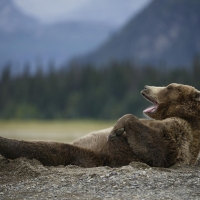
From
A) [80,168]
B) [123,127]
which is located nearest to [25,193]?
[80,168]

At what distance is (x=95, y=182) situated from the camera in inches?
271

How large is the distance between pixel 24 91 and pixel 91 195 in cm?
7215

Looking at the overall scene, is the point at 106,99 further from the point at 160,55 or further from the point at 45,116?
the point at 160,55

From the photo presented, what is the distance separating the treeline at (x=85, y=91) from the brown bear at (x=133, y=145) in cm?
5686

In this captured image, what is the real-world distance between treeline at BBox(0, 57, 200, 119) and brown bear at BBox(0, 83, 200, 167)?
56.9 metres

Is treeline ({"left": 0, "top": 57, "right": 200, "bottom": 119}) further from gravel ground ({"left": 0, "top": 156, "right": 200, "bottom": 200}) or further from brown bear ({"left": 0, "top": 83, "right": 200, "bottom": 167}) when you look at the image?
gravel ground ({"left": 0, "top": 156, "right": 200, "bottom": 200})

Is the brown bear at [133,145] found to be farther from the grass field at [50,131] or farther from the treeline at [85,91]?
the treeline at [85,91]

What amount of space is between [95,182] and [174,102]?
8.34ft

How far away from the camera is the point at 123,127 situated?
8.02 metres

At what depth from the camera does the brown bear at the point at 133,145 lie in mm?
7852

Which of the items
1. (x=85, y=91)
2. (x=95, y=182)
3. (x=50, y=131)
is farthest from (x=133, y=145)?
(x=85, y=91)

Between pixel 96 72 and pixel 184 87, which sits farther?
pixel 96 72

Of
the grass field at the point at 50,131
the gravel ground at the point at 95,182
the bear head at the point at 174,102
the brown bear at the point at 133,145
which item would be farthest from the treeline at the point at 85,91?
the gravel ground at the point at 95,182

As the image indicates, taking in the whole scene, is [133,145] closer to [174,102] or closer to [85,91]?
[174,102]
